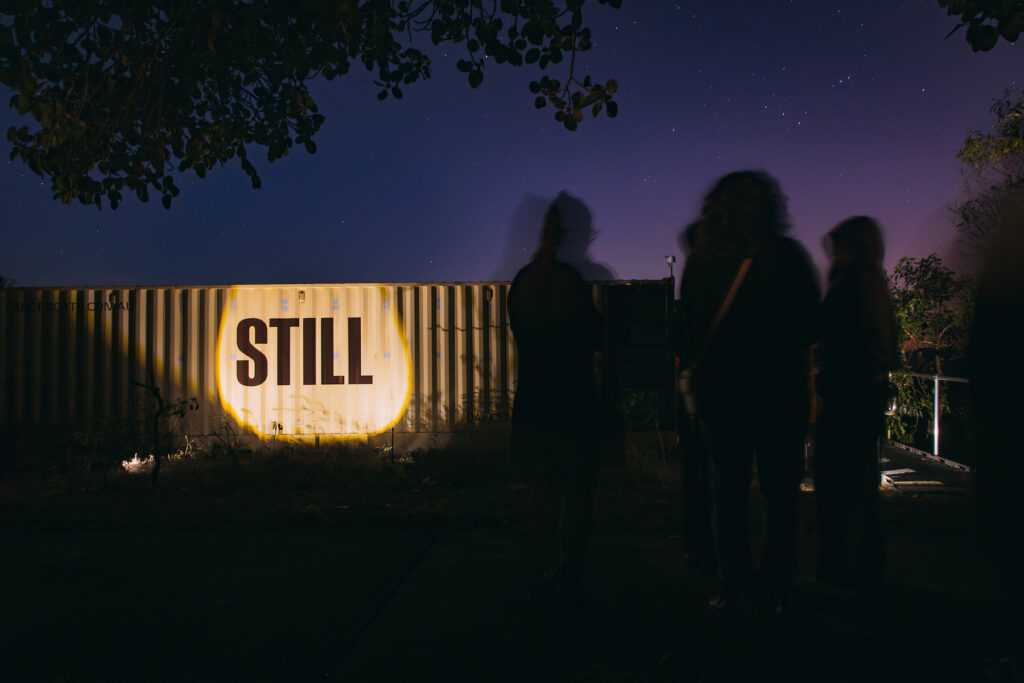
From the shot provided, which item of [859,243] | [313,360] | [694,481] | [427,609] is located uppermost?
[859,243]

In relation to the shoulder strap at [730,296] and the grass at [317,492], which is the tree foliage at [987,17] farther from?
the grass at [317,492]

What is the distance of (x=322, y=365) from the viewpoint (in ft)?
25.8

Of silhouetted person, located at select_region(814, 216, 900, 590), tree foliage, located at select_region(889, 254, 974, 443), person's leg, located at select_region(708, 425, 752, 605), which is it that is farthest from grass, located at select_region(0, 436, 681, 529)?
tree foliage, located at select_region(889, 254, 974, 443)

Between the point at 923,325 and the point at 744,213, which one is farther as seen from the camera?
the point at 923,325

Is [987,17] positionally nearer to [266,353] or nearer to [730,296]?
[730,296]

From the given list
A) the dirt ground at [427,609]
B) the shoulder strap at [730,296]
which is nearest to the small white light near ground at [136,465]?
the dirt ground at [427,609]

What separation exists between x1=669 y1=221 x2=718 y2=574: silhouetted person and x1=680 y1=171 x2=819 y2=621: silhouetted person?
214mm

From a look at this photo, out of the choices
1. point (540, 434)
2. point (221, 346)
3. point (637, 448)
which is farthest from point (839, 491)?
point (221, 346)

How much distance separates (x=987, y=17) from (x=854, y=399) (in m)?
1.91

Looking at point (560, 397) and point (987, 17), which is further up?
point (987, 17)

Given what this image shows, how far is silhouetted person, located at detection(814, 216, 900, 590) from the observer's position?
2.46 meters

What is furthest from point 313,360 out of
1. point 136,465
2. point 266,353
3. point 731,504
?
point 731,504

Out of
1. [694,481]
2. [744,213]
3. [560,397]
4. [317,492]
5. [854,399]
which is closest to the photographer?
[744,213]

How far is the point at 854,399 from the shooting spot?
2471mm
